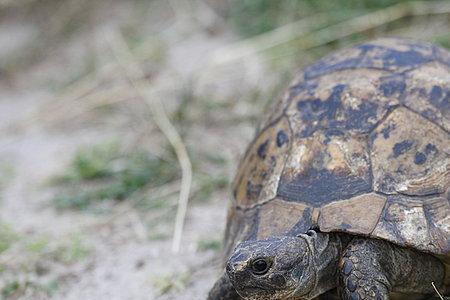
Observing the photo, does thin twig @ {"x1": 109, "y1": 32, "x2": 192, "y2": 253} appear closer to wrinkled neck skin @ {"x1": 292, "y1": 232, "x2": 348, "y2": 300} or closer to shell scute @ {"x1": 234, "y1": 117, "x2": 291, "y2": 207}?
shell scute @ {"x1": 234, "y1": 117, "x2": 291, "y2": 207}

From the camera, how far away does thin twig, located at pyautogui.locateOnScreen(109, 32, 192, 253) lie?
4312 mm

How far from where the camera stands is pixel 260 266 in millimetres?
2609

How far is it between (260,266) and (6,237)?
2096 mm

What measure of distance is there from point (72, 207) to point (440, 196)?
2.50m

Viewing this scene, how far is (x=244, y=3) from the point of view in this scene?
21.5ft

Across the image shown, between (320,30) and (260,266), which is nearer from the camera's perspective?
(260,266)

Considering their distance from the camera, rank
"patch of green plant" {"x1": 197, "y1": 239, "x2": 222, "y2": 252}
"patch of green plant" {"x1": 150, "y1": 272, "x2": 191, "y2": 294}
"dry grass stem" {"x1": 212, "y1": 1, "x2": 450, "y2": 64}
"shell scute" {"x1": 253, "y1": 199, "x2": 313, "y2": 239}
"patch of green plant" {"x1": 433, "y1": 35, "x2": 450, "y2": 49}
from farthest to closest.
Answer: "dry grass stem" {"x1": 212, "y1": 1, "x2": 450, "y2": 64}, "patch of green plant" {"x1": 433, "y1": 35, "x2": 450, "y2": 49}, "patch of green plant" {"x1": 197, "y1": 239, "x2": 222, "y2": 252}, "patch of green plant" {"x1": 150, "y1": 272, "x2": 191, "y2": 294}, "shell scute" {"x1": 253, "y1": 199, "x2": 313, "y2": 239}

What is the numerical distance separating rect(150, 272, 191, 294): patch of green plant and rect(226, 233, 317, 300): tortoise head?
948 millimetres

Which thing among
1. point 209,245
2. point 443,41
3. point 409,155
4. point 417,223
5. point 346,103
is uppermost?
point 346,103

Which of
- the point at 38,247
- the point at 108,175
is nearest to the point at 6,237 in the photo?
the point at 38,247

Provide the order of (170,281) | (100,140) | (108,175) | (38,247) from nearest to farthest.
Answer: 1. (170,281)
2. (38,247)
3. (108,175)
4. (100,140)

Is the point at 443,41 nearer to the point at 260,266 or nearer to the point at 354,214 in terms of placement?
the point at 354,214

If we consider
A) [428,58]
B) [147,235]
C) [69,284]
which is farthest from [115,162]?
[428,58]

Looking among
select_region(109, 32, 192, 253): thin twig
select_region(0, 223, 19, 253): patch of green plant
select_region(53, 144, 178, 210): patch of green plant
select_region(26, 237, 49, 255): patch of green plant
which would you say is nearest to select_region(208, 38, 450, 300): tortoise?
select_region(109, 32, 192, 253): thin twig
